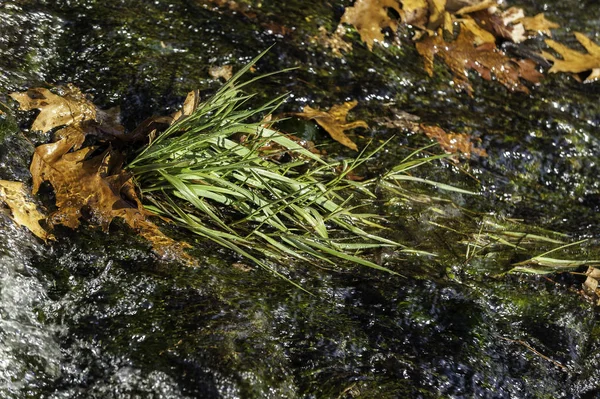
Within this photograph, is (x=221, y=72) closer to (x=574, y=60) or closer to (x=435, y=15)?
(x=435, y=15)

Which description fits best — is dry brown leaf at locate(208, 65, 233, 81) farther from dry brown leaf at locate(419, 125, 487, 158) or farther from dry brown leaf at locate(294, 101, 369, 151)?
dry brown leaf at locate(419, 125, 487, 158)

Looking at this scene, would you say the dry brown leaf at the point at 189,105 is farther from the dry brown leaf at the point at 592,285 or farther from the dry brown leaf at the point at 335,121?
the dry brown leaf at the point at 592,285

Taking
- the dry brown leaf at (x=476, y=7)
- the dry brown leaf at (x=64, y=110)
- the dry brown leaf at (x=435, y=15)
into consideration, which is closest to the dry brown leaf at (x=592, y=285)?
the dry brown leaf at (x=435, y=15)

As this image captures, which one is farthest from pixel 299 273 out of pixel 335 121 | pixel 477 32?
pixel 477 32

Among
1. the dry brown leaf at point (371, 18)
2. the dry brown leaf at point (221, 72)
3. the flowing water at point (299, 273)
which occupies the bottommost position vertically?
the flowing water at point (299, 273)

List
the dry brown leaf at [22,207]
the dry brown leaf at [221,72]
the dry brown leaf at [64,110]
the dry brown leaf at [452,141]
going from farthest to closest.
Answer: the dry brown leaf at [452,141], the dry brown leaf at [221,72], the dry brown leaf at [64,110], the dry brown leaf at [22,207]

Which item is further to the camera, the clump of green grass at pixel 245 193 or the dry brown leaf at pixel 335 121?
→ the dry brown leaf at pixel 335 121

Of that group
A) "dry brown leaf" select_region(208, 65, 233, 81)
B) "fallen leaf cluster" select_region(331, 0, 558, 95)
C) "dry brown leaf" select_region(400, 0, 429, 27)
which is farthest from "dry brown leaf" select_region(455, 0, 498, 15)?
"dry brown leaf" select_region(208, 65, 233, 81)
